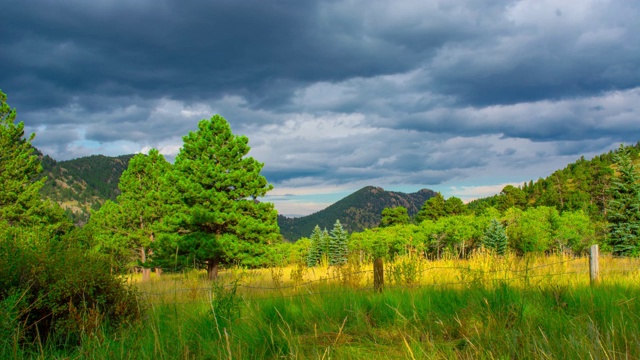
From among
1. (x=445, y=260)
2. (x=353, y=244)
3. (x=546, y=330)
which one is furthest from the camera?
(x=353, y=244)

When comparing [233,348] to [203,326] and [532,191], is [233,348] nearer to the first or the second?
[203,326]

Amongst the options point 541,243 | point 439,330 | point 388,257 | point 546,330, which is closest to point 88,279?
point 439,330

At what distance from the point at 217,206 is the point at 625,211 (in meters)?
36.7

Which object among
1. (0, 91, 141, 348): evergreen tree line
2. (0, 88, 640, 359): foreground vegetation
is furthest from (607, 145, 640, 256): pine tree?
(0, 91, 141, 348): evergreen tree line

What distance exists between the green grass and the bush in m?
0.46

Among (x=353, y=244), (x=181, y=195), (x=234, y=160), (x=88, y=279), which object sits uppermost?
(x=234, y=160)

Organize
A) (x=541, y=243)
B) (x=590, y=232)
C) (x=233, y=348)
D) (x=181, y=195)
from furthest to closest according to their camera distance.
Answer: (x=590, y=232) < (x=541, y=243) < (x=181, y=195) < (x=233, y=348)

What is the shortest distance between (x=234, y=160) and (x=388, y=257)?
39.0 ft

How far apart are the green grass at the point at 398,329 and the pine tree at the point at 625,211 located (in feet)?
121

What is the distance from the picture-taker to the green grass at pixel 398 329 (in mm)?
2820

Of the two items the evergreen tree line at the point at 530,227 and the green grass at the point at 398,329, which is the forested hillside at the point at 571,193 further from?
the green grass at the point at 398,329

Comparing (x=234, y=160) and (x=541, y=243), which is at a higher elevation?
(x=234, y=160)

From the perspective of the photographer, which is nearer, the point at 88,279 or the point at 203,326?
the point at 203,326

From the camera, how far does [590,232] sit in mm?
49125
